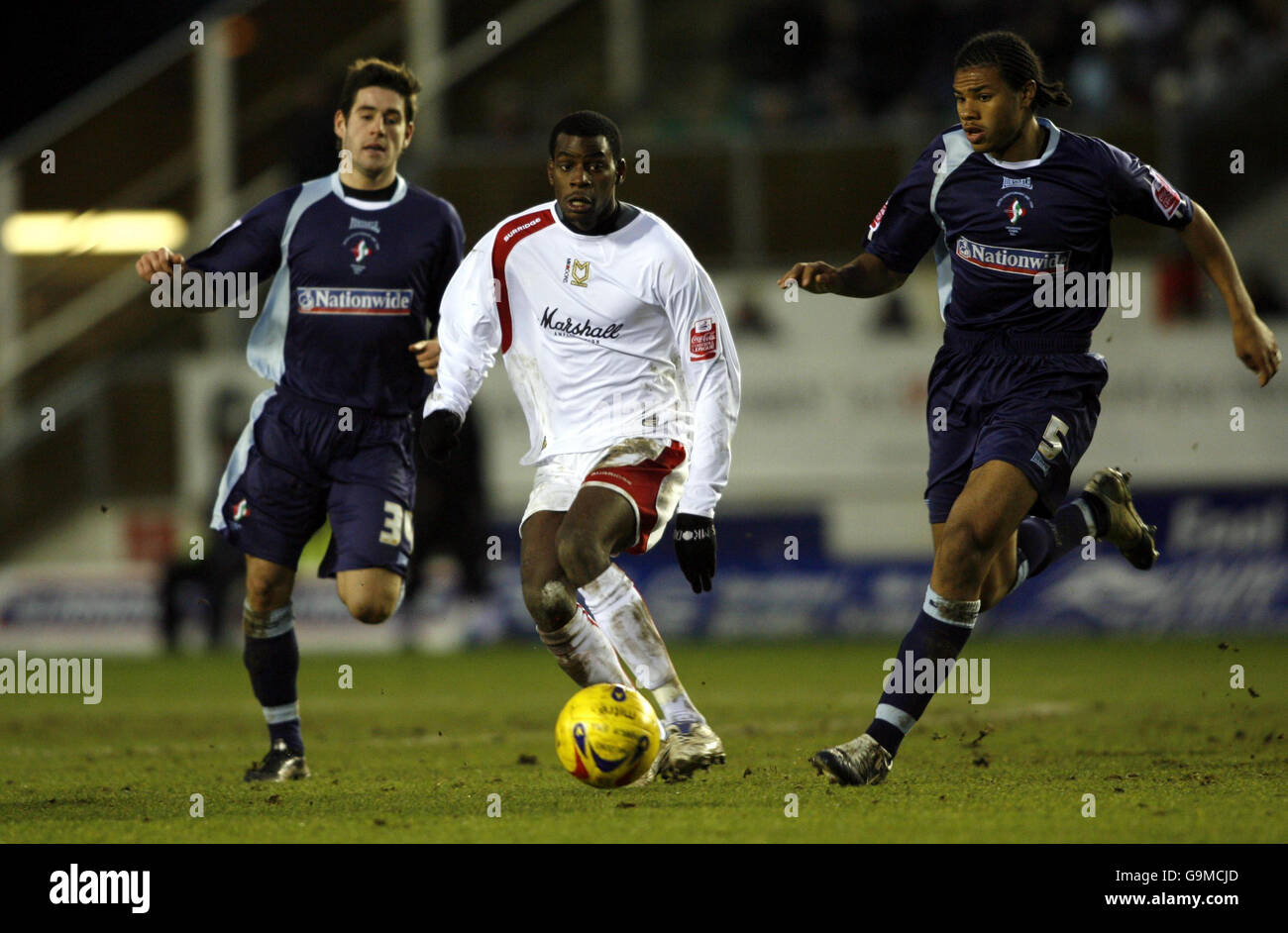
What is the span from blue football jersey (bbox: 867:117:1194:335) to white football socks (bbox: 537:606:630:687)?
5.97 ft

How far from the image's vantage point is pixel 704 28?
20.4 m

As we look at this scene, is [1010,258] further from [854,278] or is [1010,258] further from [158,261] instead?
[158,261]

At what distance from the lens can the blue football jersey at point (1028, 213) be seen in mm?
6402

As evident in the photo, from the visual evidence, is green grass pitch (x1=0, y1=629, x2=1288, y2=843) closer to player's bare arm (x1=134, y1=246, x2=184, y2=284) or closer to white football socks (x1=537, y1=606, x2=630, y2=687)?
white football socks (x1=537, y1=606, x2=630, y2=687)

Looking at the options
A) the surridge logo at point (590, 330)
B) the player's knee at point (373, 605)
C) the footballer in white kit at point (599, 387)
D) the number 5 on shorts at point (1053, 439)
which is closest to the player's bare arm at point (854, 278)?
the footballer in white kit at point (599, 387)

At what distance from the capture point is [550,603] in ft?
21.4

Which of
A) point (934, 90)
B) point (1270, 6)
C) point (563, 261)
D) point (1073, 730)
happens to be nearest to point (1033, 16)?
point (934, 90)

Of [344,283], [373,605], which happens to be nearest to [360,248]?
[344,283]

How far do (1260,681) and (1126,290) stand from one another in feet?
19.4

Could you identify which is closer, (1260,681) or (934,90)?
(1260,681)

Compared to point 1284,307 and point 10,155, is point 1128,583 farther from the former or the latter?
point 10,155

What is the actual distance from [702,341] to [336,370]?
1.62 metres

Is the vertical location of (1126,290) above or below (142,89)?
below

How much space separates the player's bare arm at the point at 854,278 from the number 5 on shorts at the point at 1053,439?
82cm
